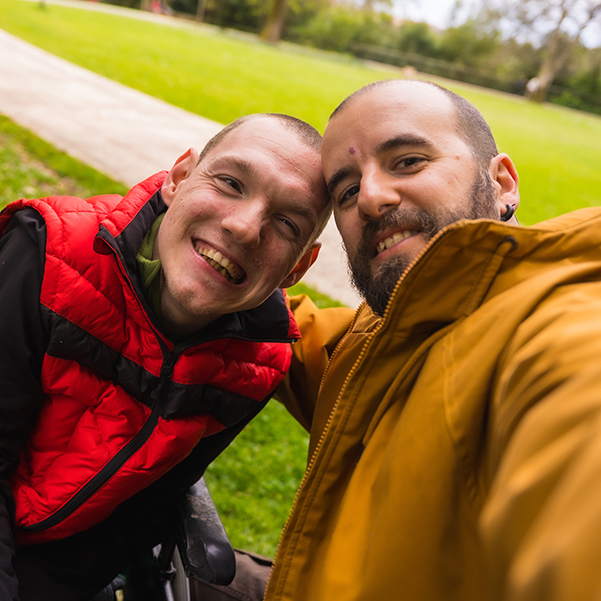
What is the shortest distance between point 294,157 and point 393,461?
3.47 ft

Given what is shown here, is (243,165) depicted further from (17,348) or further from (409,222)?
(17,348)

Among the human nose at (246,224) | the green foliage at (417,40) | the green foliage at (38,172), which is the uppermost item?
the green foliage at (417,40)

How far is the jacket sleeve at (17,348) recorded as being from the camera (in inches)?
59.6

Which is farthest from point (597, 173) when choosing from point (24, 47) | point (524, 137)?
point (24, 47)

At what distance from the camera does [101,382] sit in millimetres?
1666

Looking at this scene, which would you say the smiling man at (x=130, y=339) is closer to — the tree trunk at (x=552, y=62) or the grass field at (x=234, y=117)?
the grass field at (x=234, y=117)

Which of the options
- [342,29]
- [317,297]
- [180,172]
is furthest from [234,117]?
[342,29]

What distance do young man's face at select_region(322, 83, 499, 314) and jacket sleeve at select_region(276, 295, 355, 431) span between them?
19.0 inches

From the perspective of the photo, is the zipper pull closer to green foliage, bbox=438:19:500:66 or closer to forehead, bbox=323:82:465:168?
forehead, bbox=323:82:465:168

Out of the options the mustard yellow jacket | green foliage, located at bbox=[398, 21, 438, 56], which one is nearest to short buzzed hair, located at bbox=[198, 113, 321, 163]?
the mustard yellow jacket

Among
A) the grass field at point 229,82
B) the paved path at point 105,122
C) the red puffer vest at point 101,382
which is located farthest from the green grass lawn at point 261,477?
the grass field at point 229,82

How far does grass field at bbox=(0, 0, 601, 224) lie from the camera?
11508 mm

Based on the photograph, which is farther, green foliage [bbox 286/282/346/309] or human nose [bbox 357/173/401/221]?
green foliage [bbox 286/282/346/309]

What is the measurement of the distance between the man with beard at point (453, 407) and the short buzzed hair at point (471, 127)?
0.05 meters
